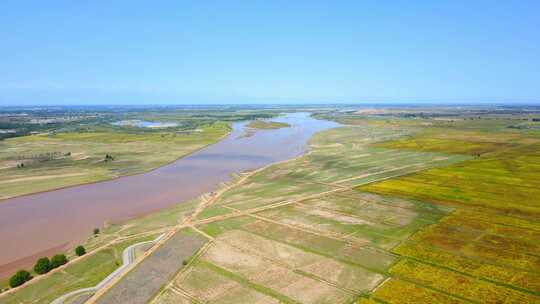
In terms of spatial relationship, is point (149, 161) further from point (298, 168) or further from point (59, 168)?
point (298, 168)

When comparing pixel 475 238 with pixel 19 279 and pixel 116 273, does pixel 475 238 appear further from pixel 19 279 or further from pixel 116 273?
pixel 19 279

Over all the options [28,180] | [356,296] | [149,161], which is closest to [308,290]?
[356,296]

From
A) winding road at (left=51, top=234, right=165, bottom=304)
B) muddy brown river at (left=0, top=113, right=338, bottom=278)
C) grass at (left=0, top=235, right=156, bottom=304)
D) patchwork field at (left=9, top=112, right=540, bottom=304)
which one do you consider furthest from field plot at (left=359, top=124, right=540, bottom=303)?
muddy brown river at (left=0, top=113, right=338, bottom=278)

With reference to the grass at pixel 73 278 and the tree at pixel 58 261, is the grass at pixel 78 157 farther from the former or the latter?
the grass at pixel 73 278

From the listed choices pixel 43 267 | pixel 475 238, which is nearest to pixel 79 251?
pixel 43 267

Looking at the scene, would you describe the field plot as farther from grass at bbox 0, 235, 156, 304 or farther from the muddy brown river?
the muddy brown river
